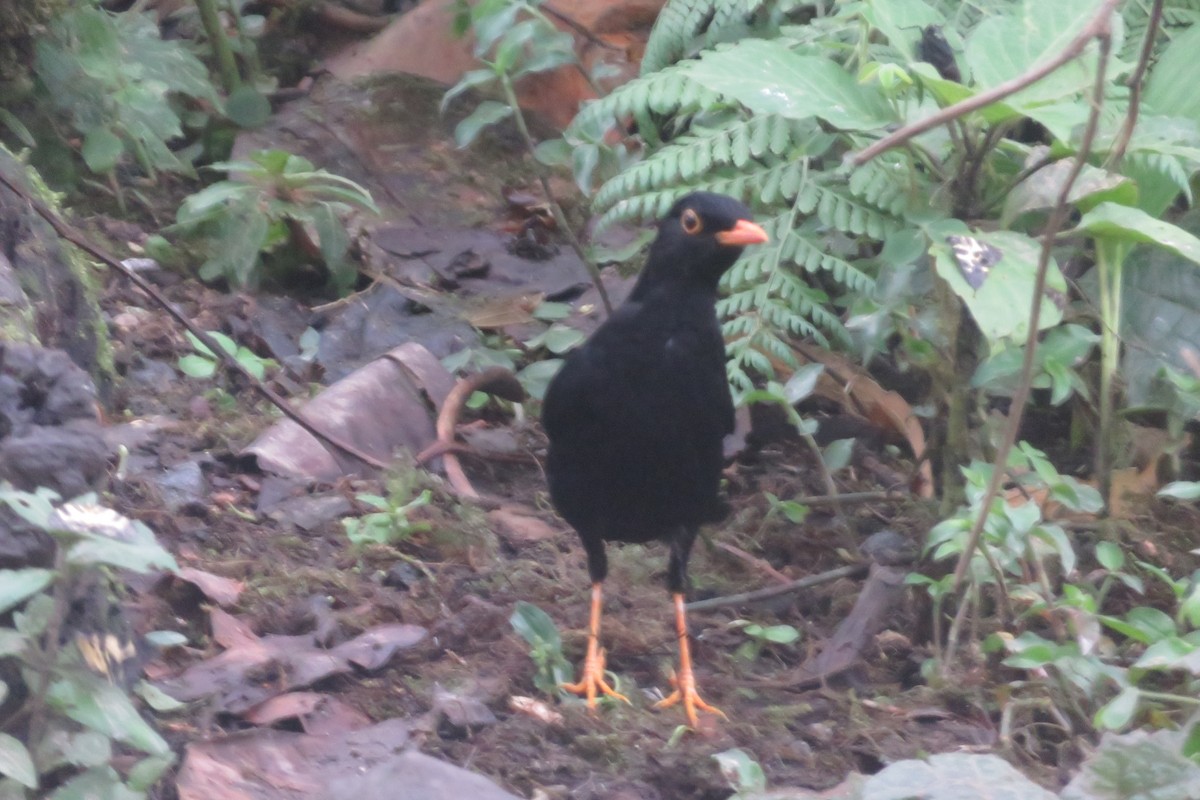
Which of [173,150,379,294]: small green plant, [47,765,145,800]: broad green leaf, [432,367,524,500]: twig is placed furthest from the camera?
[173,150,379,294]: small green plant

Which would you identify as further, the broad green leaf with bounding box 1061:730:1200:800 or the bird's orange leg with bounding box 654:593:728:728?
the bird's orange leg with bounding box 654:593:728:728

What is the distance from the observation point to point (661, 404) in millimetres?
3545

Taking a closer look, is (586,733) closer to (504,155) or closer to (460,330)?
(460,330)

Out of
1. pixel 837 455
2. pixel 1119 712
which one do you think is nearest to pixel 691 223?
pixel 837 455

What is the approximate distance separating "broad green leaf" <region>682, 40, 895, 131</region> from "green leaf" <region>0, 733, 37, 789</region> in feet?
6.56

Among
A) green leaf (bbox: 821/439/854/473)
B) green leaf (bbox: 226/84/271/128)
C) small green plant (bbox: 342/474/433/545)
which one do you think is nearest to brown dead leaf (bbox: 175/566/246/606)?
small green plant (bbox: 342/474/433/545)

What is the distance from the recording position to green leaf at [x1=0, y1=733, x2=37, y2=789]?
74.7 inches

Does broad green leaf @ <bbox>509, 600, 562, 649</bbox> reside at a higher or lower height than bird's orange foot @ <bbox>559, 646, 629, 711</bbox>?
higher

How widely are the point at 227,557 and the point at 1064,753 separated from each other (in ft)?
7.16

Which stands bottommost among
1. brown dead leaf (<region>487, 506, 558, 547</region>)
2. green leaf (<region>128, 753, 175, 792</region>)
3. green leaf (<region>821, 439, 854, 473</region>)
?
brown dead leaf (<region>487, 506, 558, 547</region>)

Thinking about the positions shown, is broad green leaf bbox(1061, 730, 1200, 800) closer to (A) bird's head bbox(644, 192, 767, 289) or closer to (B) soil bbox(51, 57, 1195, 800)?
(B) soil bbox(51, 57, 1195, 800)

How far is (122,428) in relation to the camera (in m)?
4.22

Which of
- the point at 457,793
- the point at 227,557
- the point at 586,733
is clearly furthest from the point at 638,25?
the point at 457,793

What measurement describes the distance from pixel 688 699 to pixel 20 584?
5.71 feet
